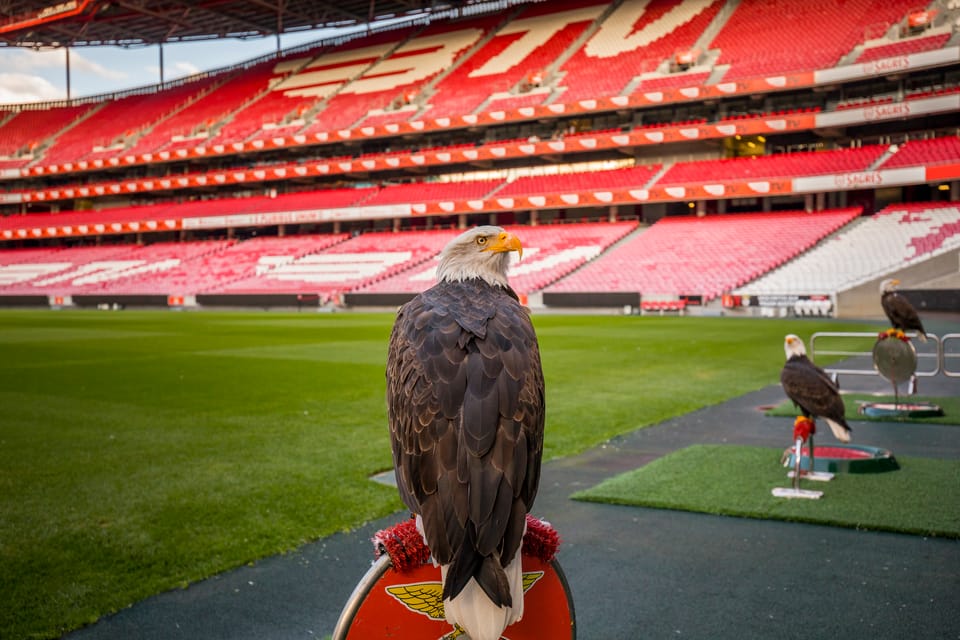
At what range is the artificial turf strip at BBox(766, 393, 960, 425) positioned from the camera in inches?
347

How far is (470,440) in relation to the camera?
194 centimetres

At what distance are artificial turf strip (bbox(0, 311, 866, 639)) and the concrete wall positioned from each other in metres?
12.7

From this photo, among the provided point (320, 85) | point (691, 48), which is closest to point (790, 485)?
point (691, 48)

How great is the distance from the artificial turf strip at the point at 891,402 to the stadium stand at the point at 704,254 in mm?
21606

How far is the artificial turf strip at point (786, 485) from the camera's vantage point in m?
5.07

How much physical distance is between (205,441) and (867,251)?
30346 millimetres

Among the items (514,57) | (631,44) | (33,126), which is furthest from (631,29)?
(33,126)

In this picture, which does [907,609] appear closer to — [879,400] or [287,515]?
[287,515]

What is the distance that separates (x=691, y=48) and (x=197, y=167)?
36.7 meters

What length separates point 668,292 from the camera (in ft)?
108

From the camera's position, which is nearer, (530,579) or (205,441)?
(530,579)

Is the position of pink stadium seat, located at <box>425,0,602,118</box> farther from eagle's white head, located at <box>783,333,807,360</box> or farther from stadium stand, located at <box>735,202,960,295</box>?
eagle's white head, located at <box>783,333,807,360</box>

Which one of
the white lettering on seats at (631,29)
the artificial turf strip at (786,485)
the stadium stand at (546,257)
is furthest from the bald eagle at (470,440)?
the white lettering on seats at (631,29)

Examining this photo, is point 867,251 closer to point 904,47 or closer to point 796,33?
point 904,47
